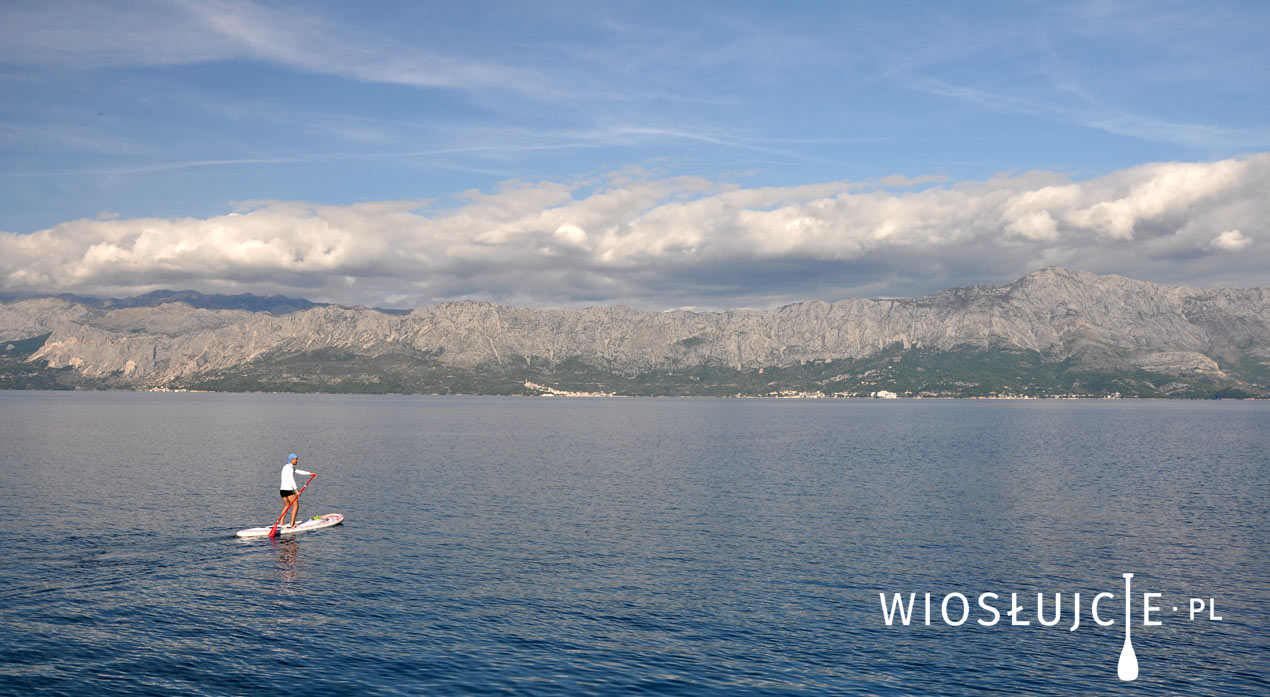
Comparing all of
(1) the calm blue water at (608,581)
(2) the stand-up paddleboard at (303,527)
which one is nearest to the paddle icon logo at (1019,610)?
(1) the calm blue water at (608,581)

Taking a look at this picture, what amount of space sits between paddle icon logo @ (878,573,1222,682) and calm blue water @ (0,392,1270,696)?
2.07ft

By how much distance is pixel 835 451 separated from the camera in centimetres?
15762

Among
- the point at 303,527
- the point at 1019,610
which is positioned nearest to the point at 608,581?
the point at 1019,610

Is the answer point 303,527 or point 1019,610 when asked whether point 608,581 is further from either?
point 303,527

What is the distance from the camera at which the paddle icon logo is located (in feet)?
146

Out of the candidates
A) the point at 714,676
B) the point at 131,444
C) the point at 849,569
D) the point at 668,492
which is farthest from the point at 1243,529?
the point at 131,444

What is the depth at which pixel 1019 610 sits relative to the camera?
46562mm

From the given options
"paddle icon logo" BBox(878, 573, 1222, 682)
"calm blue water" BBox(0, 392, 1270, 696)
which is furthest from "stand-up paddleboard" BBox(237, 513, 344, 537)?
"paddle icon logo" BBox(878, 573, 1222, 682)

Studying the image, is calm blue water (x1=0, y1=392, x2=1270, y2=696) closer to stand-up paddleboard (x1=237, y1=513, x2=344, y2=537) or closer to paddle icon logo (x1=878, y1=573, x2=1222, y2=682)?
paddle icon logo (x1=878, y1=573, x2=1222, y2=682)

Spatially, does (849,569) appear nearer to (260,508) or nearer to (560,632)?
(560,632)

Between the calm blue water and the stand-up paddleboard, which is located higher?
the stand-up paddleboard

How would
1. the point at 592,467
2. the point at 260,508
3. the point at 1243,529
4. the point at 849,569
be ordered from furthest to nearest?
the point at 592,467
the point at 260,508
the point at 1243,529
the point at 849,569

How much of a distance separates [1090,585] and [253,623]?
173 ft

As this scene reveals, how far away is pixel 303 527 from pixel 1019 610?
184 feet
